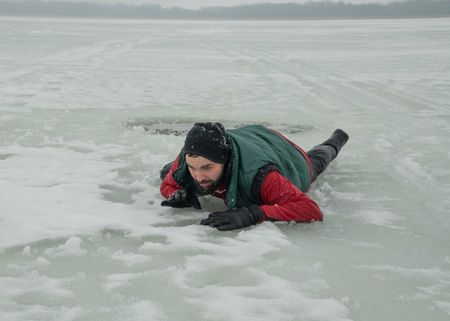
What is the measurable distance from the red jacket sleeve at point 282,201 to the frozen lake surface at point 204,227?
89mm

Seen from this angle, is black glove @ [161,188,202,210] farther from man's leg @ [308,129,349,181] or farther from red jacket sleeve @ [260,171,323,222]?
man's leg @ [308,129,349,181]

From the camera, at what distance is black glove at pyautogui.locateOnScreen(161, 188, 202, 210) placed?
11.3 ft

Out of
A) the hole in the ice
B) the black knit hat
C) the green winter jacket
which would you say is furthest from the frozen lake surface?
the black knit hat

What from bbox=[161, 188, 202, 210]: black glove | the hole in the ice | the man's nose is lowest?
the hole in the ice

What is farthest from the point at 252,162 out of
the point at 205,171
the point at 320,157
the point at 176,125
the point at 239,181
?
the point at 176,125

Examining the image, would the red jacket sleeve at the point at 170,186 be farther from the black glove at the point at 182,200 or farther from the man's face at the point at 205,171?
the man's face at the point at 205,171

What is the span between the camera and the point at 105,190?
4.02m

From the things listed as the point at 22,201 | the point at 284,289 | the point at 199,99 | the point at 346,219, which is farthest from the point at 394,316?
the point at 199,99

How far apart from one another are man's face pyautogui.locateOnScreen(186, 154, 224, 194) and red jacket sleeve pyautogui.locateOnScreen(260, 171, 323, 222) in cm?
Result: 27

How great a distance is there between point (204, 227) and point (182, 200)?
0.28m

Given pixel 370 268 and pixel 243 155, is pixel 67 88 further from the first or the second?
pixel 370 268

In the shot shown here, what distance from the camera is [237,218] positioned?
10.1 ft

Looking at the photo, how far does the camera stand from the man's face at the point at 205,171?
315 cm

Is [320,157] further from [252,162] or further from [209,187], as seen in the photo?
[209,187]
